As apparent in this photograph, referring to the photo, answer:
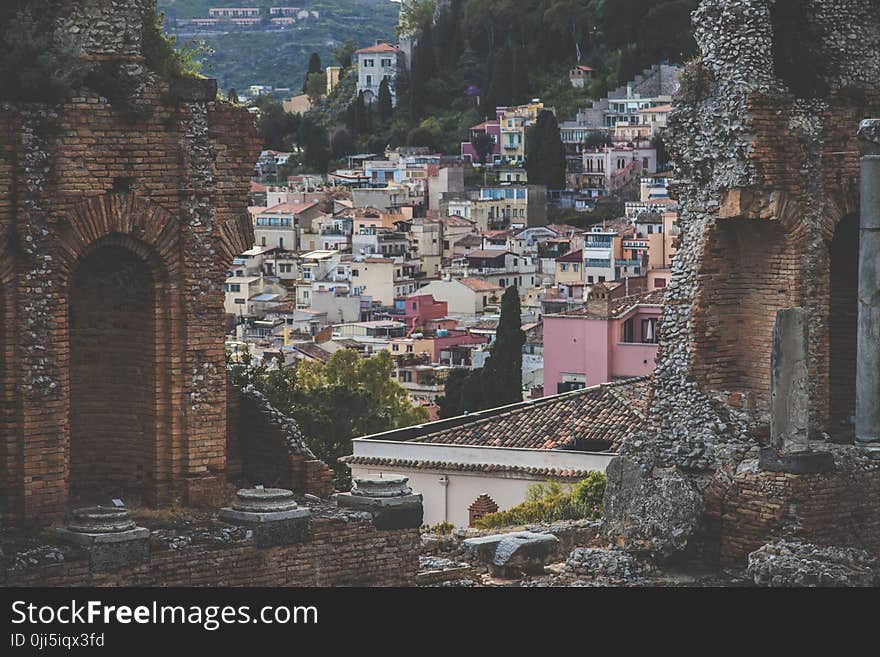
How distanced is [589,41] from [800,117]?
491ft

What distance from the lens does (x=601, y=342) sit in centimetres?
5606

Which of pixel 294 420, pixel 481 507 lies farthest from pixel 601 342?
pixel 294 420

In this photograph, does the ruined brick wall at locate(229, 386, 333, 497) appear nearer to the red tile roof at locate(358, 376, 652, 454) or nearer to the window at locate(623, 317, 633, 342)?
the red tile roof at locate(358, 376, 652, 454)

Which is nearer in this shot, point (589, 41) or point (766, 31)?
point (766, 31)

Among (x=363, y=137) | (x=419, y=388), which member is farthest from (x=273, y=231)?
(x=419, y=388)

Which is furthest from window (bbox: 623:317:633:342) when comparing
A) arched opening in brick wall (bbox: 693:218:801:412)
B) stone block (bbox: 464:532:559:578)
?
stone block (bbox: 464:532:559:578)

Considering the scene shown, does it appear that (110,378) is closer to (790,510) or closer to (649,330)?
(790,510)

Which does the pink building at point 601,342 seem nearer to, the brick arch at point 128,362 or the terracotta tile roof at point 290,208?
the brick arch at point 128,362

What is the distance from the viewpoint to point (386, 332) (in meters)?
101

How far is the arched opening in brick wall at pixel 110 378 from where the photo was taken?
1555 cm

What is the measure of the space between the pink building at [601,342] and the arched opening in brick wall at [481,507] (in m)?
21.7

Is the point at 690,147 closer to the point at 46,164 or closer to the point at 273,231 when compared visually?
the point at 46,164

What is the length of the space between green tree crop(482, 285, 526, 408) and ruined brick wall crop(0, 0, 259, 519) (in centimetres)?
4374

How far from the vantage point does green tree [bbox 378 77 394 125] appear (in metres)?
176
